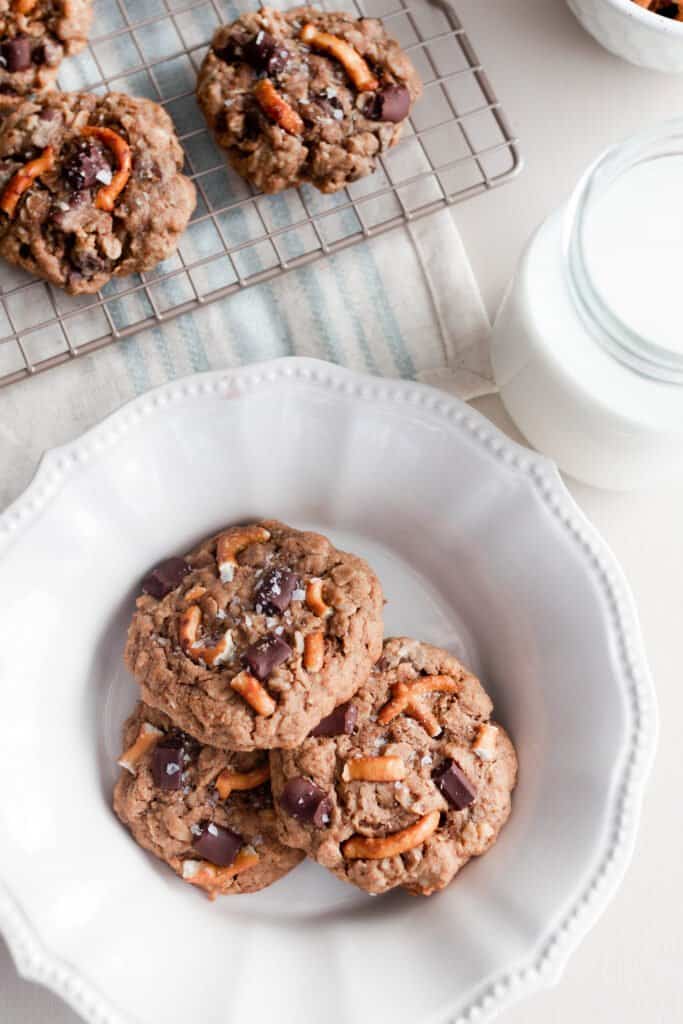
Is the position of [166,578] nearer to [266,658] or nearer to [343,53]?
[266,658]

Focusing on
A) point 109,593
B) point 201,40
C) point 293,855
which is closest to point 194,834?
point 293,855

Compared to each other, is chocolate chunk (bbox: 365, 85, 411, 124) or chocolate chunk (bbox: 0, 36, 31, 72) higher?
chocolate chunk (bbox: 0, 36, 31, 72)

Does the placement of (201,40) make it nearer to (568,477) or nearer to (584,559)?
(568,477)

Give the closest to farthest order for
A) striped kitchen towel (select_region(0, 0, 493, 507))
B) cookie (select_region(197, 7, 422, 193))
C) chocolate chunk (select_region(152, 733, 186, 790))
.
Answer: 1. chocolate chunk (select_region(152, 733, 186, 790))
2. cookie (select_region(197, 7, 422, 193))
3. striped kitchen towel (select_region(0, 0, 493, 507))

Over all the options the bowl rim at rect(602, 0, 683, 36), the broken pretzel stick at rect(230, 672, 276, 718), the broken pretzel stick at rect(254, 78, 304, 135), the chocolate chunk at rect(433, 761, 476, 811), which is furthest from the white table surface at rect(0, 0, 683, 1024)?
the broken pretzel stick at rect(230, 672, 276, 718)

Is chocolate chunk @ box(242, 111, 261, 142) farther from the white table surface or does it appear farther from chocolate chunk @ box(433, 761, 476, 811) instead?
chocolate chunk @ box(433, 761, 476, 811)

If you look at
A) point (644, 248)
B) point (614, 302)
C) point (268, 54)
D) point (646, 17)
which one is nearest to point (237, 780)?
point (614, 302)

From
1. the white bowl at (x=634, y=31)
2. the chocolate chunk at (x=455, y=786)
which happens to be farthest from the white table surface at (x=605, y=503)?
the chocolate chunk at (x=455, y=786)
